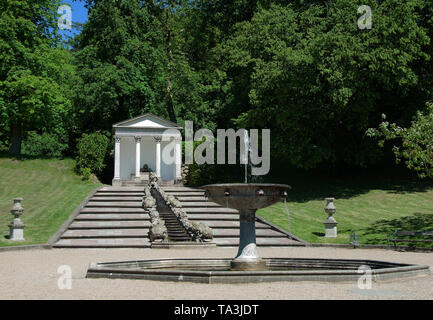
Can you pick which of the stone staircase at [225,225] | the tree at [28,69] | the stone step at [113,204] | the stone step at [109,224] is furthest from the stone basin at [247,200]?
the tree at [28,69]

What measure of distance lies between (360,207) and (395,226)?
5641mm

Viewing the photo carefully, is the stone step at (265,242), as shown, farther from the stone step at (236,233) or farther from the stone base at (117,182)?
the stone base at (117,182)

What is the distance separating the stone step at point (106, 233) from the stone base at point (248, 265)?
11151 mm

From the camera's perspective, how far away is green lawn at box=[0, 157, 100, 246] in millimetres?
24109

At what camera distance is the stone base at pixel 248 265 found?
12930mm

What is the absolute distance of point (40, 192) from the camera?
1352 inches

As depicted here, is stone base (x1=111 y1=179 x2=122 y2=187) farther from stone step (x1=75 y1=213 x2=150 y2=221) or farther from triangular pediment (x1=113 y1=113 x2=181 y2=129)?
stone step (x1=75 y1=213 x2=150 y2=221)

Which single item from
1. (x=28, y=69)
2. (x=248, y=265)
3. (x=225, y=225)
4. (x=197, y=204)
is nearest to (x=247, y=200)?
(x=248, y=265)

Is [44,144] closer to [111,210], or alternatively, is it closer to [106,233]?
[111,210]

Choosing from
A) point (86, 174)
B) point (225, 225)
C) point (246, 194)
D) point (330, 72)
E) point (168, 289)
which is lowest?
point (225, 225)

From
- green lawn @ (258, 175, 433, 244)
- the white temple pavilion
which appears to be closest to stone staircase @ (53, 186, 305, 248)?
green lawn @ (258, 175, 433, 244)

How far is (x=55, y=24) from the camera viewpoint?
4972cm

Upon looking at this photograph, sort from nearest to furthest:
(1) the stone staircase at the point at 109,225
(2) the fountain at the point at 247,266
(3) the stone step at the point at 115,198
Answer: (2) the fountain at the point at 247,266
(1) the stone staircase at the point at 109,225
(3) the stone step at the point at 115,198

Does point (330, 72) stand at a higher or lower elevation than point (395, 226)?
higher
